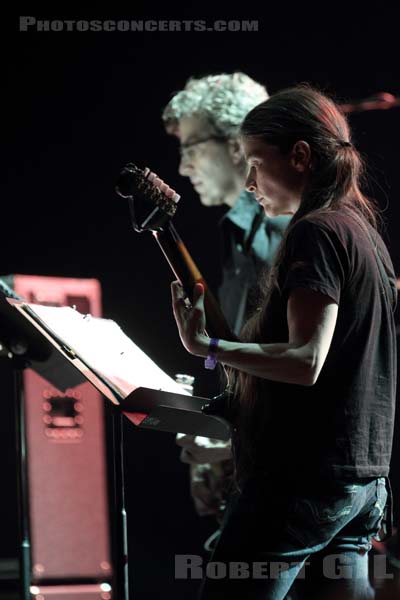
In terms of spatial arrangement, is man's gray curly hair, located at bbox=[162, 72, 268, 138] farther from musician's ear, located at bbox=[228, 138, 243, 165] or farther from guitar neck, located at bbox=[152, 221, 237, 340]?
guitar neck, located at bbox=[152, 221, 237, 340]

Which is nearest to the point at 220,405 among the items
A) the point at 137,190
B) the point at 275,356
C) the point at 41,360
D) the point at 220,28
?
the point at 275,356

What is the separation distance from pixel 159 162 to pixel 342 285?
6.75 ft

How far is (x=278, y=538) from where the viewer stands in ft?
4.68

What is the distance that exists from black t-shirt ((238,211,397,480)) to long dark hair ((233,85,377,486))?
0.03 meters

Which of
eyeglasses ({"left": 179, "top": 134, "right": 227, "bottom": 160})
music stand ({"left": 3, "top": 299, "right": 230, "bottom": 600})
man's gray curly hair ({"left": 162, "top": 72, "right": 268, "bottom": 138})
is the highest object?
man's gray curly hair ({"left": 162, "top": 72, "right": 268, "bottom": 138})

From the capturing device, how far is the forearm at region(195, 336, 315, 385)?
1.38m

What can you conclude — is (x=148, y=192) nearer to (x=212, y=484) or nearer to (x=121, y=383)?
(x=121, y=383)

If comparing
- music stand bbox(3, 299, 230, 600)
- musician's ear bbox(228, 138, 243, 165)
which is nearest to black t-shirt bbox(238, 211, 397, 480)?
music stand bbox(3, 299, 230, 600)

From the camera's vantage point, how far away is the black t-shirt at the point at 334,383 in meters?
1.42

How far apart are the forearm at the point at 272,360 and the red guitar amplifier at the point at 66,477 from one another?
1745mm

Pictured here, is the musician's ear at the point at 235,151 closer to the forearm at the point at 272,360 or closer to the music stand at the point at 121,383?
the music stand at the point at 121,383

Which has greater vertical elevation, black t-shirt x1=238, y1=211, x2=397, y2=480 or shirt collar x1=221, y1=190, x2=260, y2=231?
shirt collar x1=221, y1=190, x2=260, y2=231

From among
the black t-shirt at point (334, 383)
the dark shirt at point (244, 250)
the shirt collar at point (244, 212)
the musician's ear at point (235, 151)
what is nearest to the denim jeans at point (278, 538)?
the black t-shirt at point (334, 383)

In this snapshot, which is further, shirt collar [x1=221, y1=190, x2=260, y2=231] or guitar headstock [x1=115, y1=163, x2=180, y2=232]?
shirt collar [x1=221, y1=190, x2=260, y2=231]
